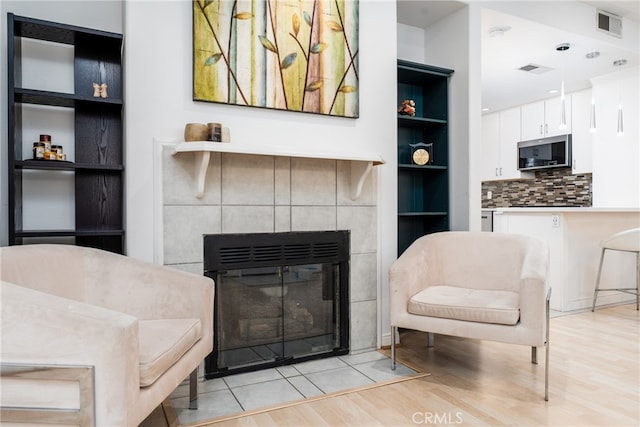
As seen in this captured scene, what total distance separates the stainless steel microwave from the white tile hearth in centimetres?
429

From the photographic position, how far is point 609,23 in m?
4.04

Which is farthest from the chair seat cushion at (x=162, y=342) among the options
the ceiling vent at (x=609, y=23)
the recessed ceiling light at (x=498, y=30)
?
the ceiling vent at (x=609, y=23)

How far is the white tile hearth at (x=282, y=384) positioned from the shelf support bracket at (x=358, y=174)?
1054 millimetres

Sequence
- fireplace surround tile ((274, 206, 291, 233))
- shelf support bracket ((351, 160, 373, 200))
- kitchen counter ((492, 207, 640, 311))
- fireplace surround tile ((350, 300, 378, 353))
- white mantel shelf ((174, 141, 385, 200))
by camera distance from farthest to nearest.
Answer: kitchen counter ((492, 207, 640, 311)) → fireplace surround tile ((350, 300, 378, 353)) → shelf support bracket ((351, 160, 373, 200)) → fireplace surround tile ((274, 206, 291, 233)) → white mantel shelf ((174, 141, 385, 200))

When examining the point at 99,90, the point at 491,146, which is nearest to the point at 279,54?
the point at 99,90

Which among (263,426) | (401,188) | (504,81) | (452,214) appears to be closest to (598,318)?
(452,214)

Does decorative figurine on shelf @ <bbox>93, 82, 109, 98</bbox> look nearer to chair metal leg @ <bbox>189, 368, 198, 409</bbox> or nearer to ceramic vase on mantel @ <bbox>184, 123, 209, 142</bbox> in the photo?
ceramic vase on mantel @ <bbox>184, 123, 209, 142</bbox>

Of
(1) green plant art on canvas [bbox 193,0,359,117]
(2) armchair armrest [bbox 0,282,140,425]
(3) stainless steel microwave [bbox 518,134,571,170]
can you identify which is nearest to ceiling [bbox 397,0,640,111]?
(3) stainless steel microwave [bbox 518,134,571,170]

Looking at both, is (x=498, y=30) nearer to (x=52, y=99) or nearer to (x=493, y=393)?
(x=493, y=393)

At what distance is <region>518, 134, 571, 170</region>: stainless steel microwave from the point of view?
18.4ft

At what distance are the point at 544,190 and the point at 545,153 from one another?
68 cm

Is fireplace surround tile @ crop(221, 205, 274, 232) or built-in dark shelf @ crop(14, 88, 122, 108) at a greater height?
built-in dark shelf @ crop(14, 88, 122, 108)

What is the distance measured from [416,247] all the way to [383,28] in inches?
59.5

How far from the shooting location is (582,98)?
5.51 meters
